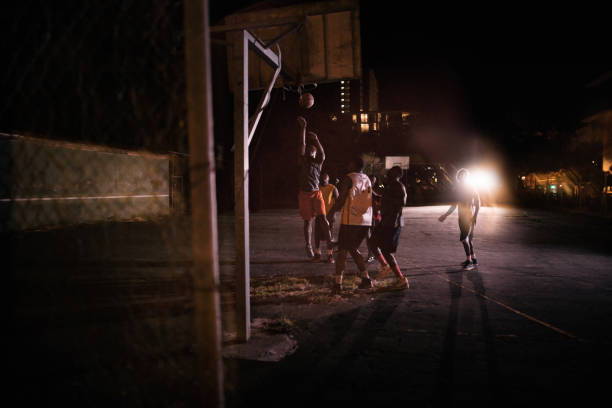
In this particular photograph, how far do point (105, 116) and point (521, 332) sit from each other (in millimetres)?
13547

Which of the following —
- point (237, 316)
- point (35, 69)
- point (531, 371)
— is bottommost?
point (531, 371)

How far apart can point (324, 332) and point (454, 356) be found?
4.17ft

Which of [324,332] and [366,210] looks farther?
[366,210]

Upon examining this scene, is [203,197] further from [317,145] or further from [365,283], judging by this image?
[317,145]

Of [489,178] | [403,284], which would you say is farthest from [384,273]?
[489,178]

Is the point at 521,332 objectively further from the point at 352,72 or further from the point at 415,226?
the point at 415,226

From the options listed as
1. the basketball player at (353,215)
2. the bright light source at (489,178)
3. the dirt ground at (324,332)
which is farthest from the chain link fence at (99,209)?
the bright light source at (489,178)

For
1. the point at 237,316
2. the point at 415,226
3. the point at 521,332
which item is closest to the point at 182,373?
the point at 237,316

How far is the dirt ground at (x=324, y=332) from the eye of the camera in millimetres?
2826

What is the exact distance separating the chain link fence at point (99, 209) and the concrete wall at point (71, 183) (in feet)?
0.13

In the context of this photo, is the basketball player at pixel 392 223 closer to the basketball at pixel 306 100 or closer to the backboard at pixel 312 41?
the basketball at pixel 306 100

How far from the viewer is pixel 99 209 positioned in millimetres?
13367

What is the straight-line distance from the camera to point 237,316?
3697 mm

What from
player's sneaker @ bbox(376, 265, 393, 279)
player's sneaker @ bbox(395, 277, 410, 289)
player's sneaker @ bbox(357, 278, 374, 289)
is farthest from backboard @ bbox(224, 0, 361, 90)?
player's sneaker @ bbox(376, 265, 393, 279)
